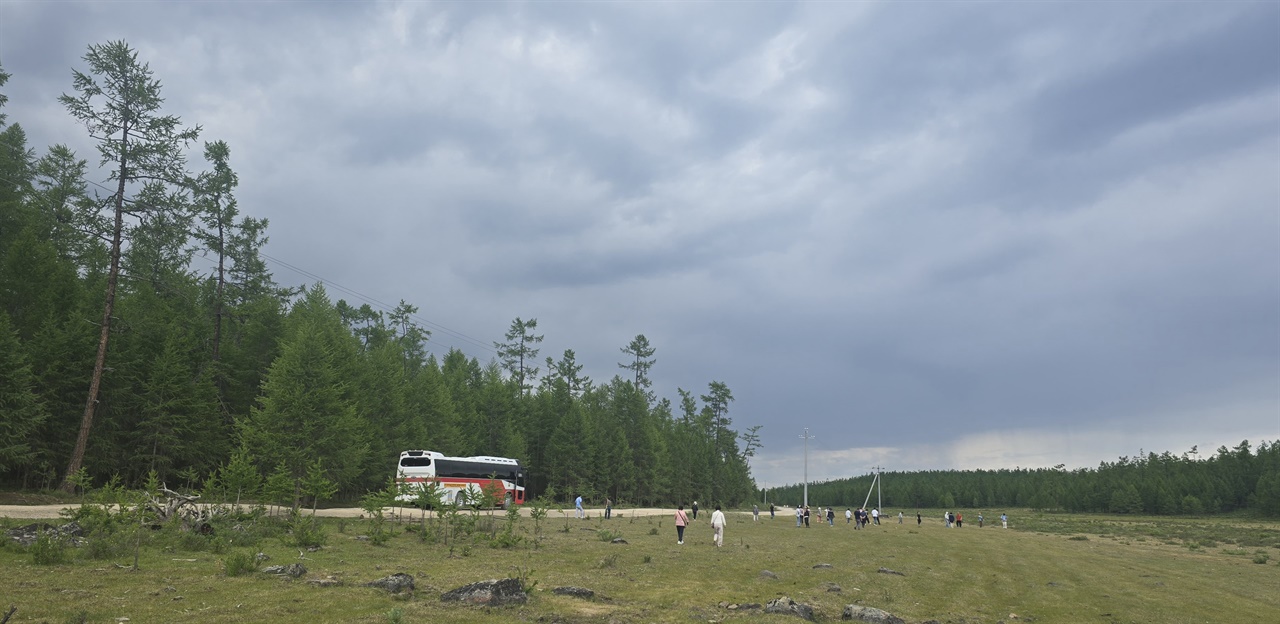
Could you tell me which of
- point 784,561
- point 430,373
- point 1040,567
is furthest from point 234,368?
point 1040,567

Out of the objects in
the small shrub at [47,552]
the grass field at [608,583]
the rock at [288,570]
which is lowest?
the grass field at [608,583]

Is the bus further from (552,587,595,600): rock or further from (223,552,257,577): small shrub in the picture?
(552,587,595,600): rock

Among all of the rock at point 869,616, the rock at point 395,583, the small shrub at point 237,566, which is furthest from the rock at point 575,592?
the small shrub at point 237,566

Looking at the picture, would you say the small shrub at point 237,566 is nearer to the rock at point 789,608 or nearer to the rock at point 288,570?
the rock at point 288,570

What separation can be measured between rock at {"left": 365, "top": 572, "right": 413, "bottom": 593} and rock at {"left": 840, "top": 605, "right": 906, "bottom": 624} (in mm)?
11178

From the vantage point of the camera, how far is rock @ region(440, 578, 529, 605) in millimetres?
16266

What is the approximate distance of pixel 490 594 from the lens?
16.4 m

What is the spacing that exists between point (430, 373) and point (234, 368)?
24318mm

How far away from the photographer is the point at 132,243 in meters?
38.0

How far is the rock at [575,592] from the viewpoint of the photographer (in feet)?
59.5

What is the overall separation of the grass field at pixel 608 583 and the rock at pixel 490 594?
0.42 meters

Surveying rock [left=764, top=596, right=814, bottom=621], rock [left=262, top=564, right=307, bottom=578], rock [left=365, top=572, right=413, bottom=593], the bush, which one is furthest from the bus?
rock [left=764, top=596, right=814, bottom=621]

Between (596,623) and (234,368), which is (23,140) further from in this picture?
(596,623)

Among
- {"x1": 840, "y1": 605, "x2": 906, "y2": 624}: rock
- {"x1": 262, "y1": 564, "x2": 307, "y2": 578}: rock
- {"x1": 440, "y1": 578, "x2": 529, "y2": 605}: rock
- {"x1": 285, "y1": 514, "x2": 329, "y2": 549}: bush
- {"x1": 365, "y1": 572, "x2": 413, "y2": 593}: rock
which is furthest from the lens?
{"x1": 285, "y1": 514, "x2": 329, "y2": 549}: bush
